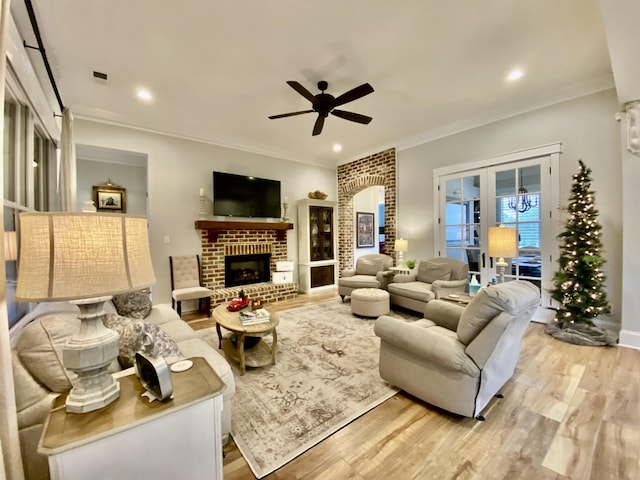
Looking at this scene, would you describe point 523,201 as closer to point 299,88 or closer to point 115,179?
point 299,88

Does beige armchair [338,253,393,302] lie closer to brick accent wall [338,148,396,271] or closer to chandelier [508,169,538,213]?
brick accent wall [338,148,396,271]

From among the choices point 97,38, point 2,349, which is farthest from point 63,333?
point 97,38

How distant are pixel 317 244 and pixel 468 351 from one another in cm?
439

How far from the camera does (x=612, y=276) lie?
321 centimetres

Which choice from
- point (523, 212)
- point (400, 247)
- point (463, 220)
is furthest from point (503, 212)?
point (400, 247)

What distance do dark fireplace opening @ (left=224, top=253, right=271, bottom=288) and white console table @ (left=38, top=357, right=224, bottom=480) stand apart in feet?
12.8

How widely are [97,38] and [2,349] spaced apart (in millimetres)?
2947

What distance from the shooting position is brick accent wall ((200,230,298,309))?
4.73 meters

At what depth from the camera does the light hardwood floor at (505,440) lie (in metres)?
1.47

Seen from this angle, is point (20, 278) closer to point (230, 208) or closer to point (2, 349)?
point (2, 349)

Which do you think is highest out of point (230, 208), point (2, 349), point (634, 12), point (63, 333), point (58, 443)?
point (634, 12)

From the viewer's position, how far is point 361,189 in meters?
6.35

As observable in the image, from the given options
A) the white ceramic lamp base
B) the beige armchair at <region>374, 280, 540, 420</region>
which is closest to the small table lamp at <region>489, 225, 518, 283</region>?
the beige armchair at <region>374, 280, 540, 420</region>

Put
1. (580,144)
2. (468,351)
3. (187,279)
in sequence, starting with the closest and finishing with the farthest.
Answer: (468,351) → (580,144) → (187,279)
